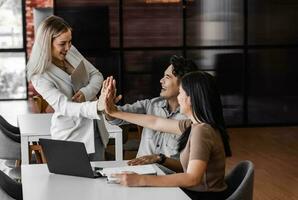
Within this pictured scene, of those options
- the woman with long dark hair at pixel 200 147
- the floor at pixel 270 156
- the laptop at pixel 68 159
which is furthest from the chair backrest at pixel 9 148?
the woman with long dark hair at pixel 200 147

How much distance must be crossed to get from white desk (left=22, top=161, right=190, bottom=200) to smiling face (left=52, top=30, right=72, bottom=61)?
97 centimetres

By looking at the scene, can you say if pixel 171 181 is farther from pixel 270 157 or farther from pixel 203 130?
pixel 270 157

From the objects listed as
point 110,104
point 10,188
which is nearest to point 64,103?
point 110,104

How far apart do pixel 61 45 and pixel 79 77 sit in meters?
0.27

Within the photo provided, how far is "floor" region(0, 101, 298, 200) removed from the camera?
5926 mm

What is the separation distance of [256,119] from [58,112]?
5.60 metres

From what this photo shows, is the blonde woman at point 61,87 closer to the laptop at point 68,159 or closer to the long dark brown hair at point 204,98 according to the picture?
the laptop at point 68,159

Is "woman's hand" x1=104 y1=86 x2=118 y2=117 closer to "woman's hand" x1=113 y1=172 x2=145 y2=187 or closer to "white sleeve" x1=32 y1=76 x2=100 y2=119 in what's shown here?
"white sleeve" x1=32 y1=76 x2=100 y2=119

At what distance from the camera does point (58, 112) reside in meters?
4.14

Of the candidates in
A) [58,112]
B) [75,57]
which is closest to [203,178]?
[58,112]

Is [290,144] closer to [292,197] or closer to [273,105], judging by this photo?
[273,105]

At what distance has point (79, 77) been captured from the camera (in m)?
4.27

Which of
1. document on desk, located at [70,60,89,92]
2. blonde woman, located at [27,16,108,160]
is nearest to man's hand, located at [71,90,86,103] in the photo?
blonde woman, located at [27,16,108,160]

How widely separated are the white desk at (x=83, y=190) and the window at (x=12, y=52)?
874 cm
